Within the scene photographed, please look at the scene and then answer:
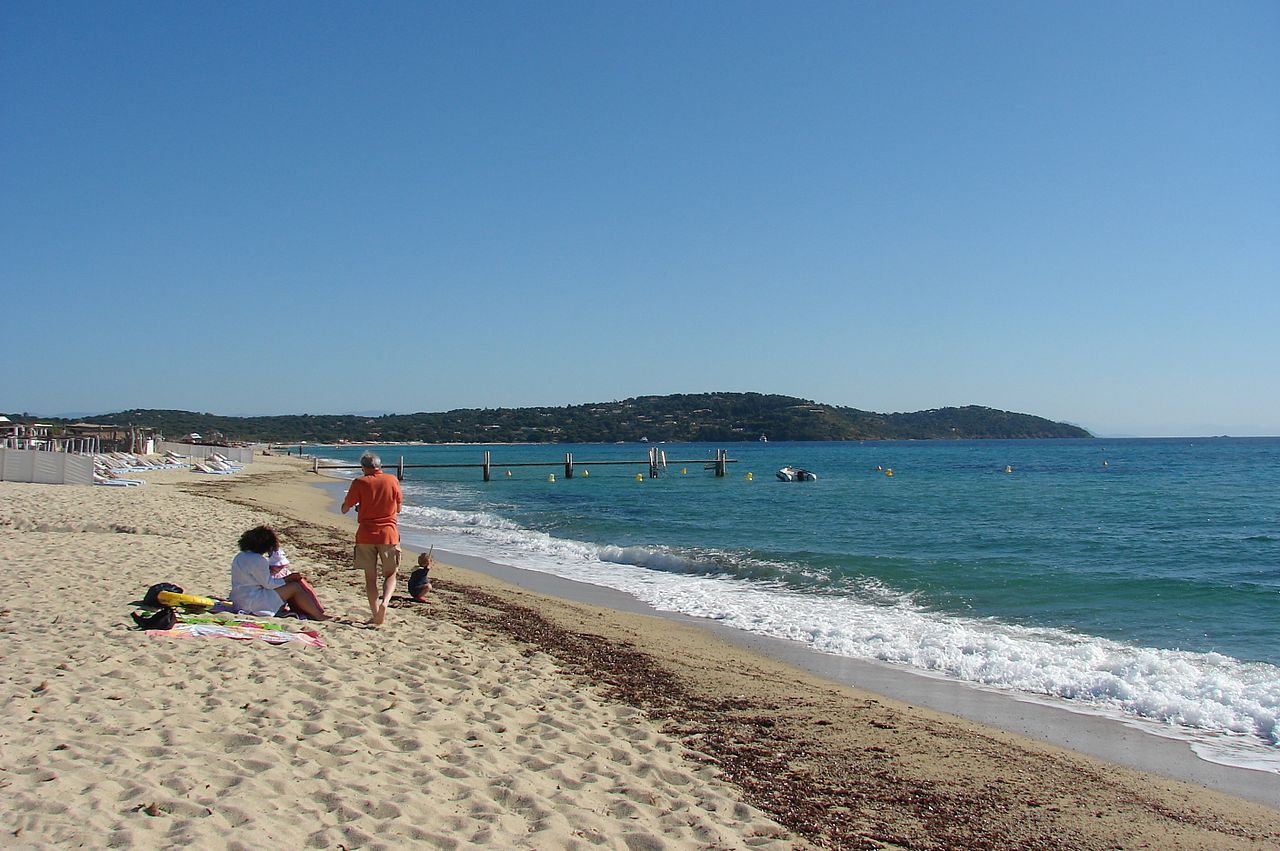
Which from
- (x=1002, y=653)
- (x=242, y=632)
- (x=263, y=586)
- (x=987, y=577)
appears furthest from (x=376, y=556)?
(x=987, y=577)

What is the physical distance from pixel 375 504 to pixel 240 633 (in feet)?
5.71

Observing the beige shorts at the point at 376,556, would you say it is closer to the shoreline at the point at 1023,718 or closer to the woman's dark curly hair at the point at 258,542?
the woman's dark curly hair at the point at 258,542

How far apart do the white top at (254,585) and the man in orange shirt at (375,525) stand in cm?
79

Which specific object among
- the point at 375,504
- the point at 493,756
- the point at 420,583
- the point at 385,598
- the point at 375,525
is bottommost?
the point at 493,756

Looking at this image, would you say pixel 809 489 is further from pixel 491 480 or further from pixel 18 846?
pixel 18 846

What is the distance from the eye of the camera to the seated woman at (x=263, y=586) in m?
7.68

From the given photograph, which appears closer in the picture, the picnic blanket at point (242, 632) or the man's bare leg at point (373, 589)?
the picnic blanket at point (242, 632)

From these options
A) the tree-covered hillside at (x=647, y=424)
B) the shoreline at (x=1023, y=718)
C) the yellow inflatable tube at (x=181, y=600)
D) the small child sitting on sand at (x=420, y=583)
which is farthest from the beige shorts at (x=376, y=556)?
the tree-covered hillside at (x=647, y=424)

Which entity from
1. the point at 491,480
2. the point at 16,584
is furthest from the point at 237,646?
the point at 491,480

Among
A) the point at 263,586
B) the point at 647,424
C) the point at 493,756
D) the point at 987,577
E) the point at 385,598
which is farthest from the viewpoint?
the point at 647,424

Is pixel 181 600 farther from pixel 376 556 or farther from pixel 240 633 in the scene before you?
pixel 376 556

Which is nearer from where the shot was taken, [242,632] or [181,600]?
[242,632]

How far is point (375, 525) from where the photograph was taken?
27.0 feet

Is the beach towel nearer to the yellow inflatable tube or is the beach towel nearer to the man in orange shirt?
the yellow inflatable tube
